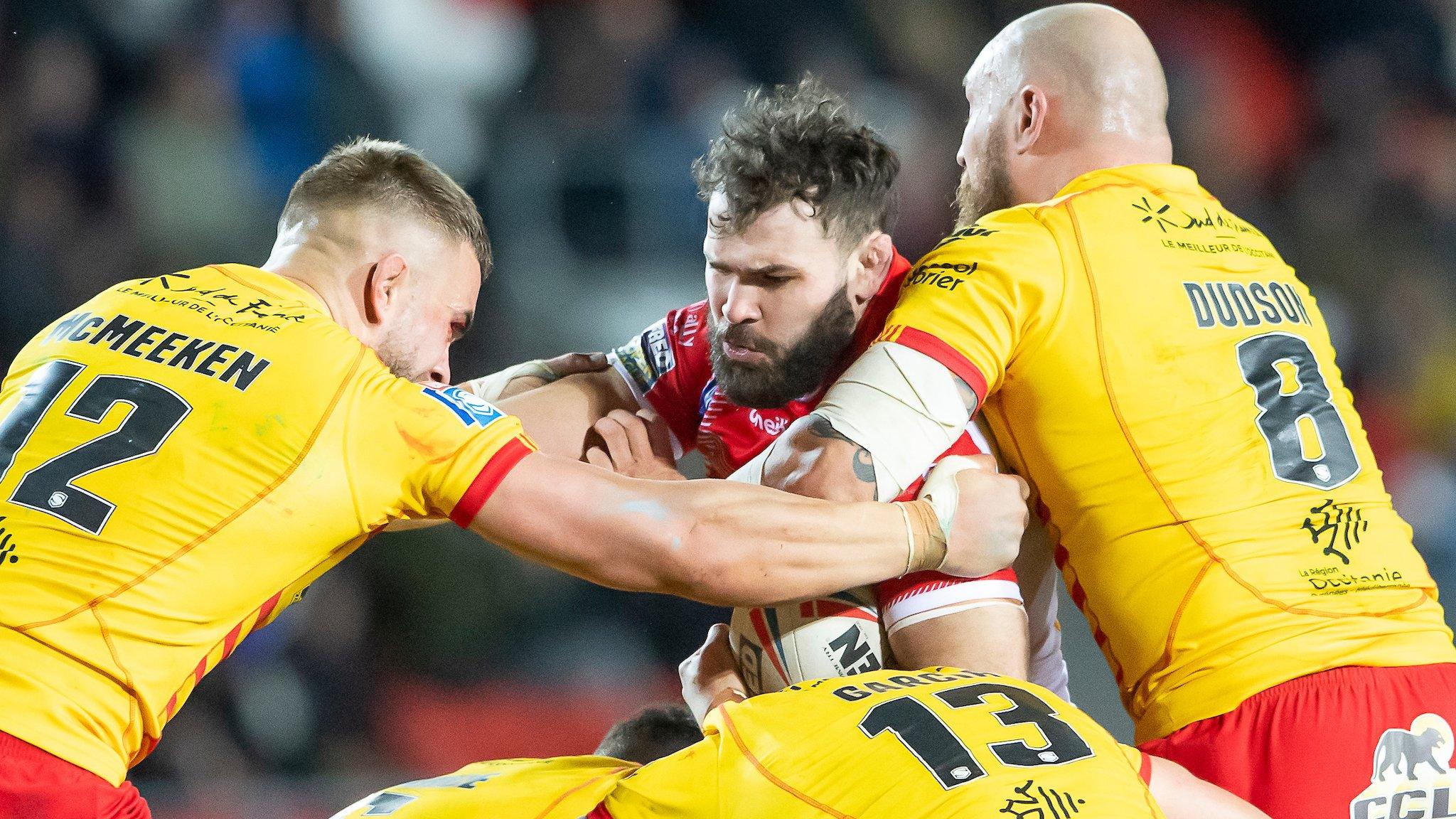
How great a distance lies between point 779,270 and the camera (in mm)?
3484

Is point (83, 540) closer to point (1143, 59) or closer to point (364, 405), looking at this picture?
point (364, 405)

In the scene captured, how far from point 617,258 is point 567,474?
420 centimetres

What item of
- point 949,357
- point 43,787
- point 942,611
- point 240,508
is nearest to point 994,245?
point 949,357

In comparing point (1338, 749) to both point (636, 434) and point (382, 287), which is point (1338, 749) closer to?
point (636, 434)

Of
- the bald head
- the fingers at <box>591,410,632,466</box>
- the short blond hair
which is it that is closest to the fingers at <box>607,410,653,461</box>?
the fingers at <box>591,410,632,466</box>

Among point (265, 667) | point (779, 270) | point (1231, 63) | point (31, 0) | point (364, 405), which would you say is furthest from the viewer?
point (1231, 63)

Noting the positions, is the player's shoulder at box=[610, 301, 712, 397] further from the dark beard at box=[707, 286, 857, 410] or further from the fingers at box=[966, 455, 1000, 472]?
the fingers at box=[966, 455, 1000, 472]

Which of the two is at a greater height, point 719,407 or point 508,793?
point 719,407

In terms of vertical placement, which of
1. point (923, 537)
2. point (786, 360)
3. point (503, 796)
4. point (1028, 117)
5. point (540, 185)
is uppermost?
point (1028, 117)

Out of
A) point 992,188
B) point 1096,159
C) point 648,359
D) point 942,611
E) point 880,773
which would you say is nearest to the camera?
point 880,773

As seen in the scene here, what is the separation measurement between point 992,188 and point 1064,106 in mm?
283

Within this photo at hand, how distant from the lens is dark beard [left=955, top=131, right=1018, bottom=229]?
3619mm

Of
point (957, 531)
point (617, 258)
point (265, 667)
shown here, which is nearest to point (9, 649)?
point (957, 531)

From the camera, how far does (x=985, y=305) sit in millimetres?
2957
